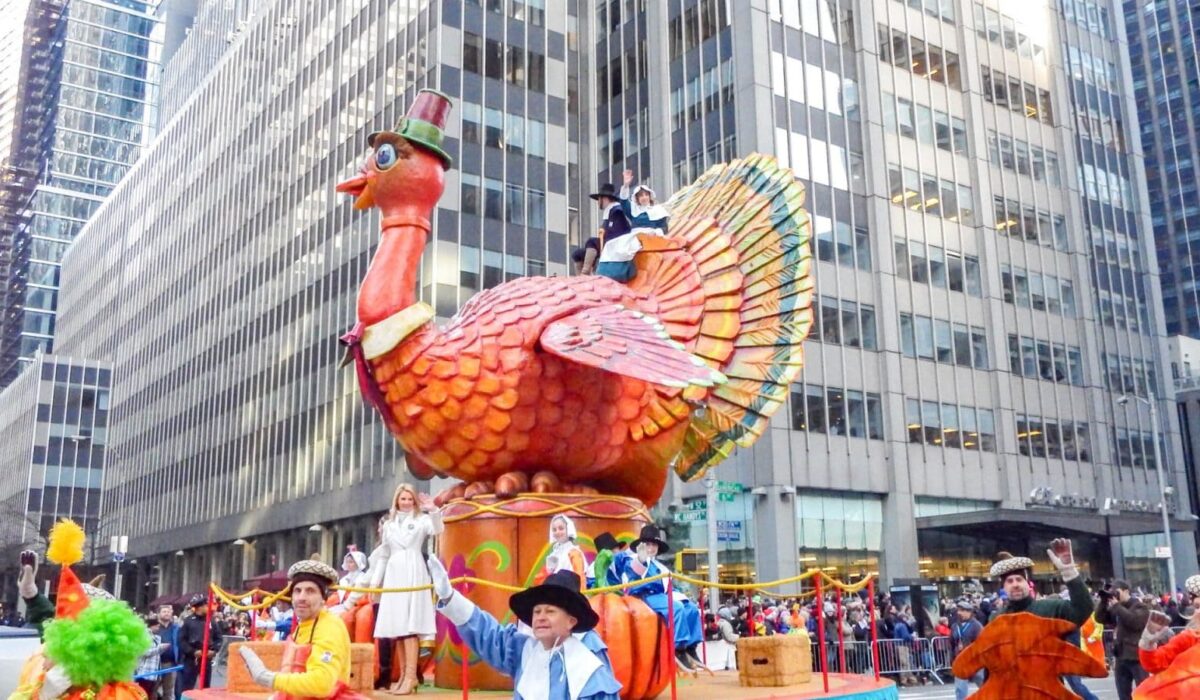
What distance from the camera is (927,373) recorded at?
3869 centimetres

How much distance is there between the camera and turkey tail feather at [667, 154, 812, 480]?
10.6 m

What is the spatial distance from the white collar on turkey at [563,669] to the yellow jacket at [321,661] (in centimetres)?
112

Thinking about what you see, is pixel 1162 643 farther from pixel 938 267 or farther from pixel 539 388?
pixel 938 267

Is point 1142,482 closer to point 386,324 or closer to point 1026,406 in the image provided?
point 1026,406

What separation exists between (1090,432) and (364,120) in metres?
32.3

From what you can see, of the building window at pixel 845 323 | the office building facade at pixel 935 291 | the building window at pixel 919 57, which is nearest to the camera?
the office building facade at pixel 935 291

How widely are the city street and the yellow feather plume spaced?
14.3m

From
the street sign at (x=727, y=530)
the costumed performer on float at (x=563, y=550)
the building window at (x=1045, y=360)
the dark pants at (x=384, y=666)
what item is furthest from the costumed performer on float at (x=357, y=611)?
the building window at (x=1045, y=360)

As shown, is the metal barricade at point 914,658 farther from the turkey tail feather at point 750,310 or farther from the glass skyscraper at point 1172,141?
the glass skyscraper at point 1172,141

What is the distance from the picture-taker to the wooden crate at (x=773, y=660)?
8.83 meters

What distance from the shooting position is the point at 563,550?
28.0 feet

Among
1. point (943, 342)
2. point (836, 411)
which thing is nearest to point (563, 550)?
point (836, 411)

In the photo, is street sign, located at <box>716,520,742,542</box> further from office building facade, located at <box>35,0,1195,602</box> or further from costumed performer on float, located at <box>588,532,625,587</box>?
costumed performer on float, located at <box>588,532,625,587</box>

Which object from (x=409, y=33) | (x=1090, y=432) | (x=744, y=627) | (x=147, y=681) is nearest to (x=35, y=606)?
(x=147, y=681)
